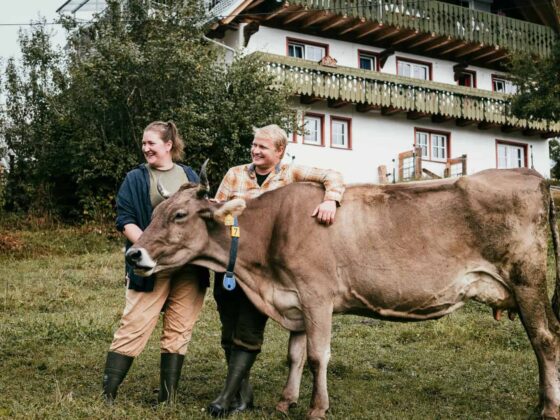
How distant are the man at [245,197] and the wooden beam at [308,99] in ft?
72.8

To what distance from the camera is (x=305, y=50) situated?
102 ft

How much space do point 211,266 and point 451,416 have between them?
8.58 feet

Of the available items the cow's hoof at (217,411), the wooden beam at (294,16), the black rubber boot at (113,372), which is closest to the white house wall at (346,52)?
the wooden beam at (294,16)

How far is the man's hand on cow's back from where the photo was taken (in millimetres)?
6836

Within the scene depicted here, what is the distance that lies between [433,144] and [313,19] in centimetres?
812

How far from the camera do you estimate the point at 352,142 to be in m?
31.3

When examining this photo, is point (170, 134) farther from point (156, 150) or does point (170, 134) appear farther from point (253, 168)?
A: point (253, 168)

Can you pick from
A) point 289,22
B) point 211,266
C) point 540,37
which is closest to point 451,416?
point 211,266

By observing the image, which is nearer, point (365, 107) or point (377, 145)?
point (365, 107)

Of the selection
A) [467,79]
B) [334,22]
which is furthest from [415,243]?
[467,79]

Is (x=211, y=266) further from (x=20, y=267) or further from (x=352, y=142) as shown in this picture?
(x=352, y=142)

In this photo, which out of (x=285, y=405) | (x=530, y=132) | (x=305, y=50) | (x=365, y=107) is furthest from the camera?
(x=530, y=132)

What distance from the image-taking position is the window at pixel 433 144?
3341 centimetres

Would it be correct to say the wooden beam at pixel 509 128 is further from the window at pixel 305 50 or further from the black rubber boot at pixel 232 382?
the black rubber boot at pixel 232 382
